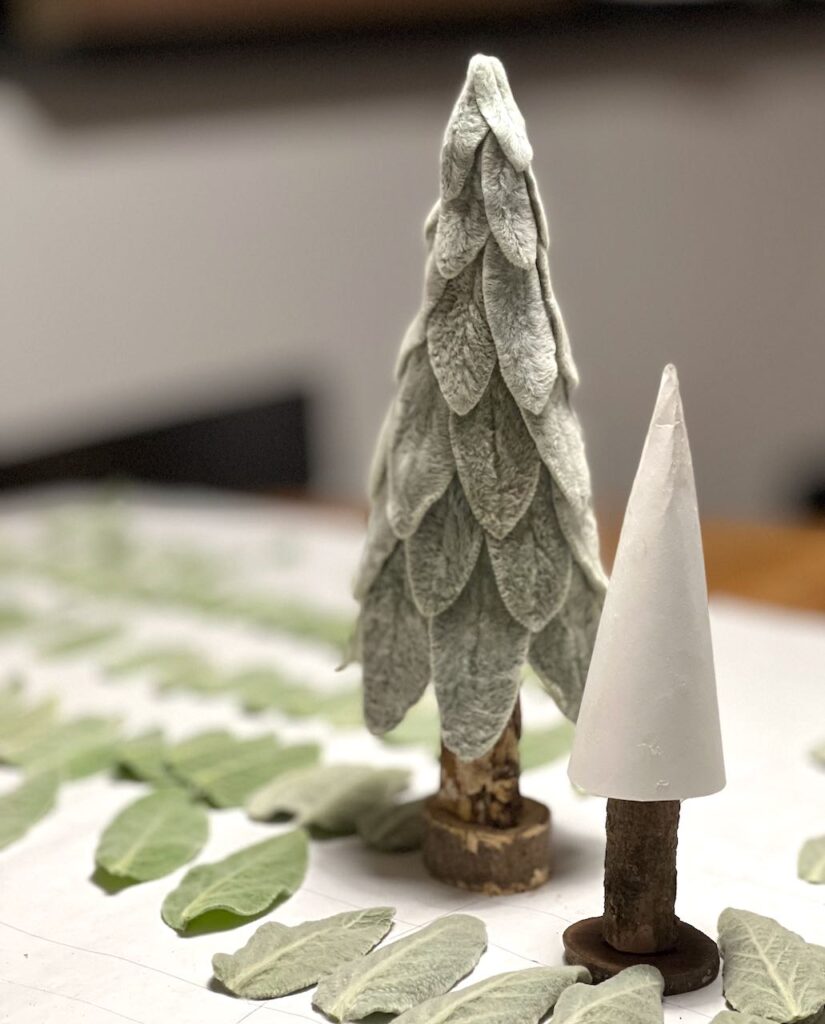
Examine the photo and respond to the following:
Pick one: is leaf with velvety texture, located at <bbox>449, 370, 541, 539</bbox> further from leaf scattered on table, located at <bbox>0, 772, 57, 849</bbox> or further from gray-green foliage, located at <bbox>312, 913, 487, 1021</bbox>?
leaf scattered on table, located at <bbox>0, 772, 57, 849</bbox>

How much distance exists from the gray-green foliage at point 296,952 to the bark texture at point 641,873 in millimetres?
121

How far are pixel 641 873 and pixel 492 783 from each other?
13 cm

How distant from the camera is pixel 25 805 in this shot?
2.78 feet

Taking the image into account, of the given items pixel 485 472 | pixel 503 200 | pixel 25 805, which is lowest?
pixel 25 805

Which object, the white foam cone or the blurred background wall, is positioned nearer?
the white foam cone

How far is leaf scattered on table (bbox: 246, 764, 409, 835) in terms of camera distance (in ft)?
2.66

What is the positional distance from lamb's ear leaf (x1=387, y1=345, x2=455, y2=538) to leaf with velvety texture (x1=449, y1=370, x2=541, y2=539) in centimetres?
1

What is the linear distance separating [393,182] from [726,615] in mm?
1673

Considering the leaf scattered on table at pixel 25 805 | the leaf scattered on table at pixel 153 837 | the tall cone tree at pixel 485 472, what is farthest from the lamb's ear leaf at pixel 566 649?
the leaf scattered on table at pixel 25 805

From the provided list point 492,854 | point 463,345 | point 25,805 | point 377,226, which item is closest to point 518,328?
point 463,345

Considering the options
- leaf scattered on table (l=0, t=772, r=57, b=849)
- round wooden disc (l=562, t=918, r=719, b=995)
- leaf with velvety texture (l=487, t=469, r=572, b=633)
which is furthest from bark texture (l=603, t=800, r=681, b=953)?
leaf scattered on table (l=0, t=772, r=57, b=849)

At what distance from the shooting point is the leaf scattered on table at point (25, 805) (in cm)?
82

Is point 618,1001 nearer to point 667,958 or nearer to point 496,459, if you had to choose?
point 667,958

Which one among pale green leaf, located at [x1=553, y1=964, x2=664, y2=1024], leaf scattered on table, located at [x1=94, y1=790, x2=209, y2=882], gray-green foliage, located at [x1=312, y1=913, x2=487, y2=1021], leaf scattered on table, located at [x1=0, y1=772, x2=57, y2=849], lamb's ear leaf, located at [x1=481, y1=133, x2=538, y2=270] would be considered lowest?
leaf scattered on table, located at [x1=0, y1=772, x2=57, y2=849]
